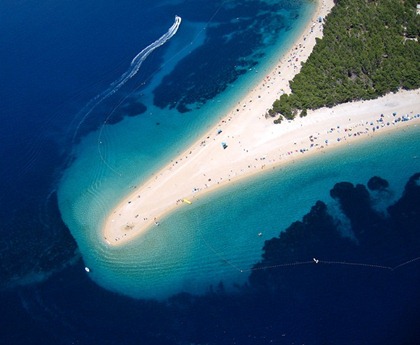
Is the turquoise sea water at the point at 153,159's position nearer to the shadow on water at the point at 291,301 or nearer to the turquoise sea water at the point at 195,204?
the turquoise sea water at the point at 195,204

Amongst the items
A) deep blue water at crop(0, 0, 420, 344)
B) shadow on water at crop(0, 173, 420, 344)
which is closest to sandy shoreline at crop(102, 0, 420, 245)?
deep blue water at crop(0, 0, 420, 344)

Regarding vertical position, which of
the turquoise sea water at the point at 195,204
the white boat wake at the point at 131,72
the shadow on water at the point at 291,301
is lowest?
the shadow on water at the point at 291,301

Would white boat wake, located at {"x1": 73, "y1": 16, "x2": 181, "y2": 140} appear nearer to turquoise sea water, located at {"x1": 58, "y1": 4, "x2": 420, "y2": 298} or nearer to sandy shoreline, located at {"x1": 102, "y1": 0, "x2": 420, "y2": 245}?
turquoise sea water, located at {"x1": 58, "y1": 4, "x2": 420, "y2": 298}

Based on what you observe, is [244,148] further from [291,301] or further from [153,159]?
[291,301]

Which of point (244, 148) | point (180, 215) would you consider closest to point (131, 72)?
point (244, 148)

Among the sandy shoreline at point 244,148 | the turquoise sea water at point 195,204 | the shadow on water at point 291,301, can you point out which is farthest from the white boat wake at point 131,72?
the shadow on water at point 291,301
